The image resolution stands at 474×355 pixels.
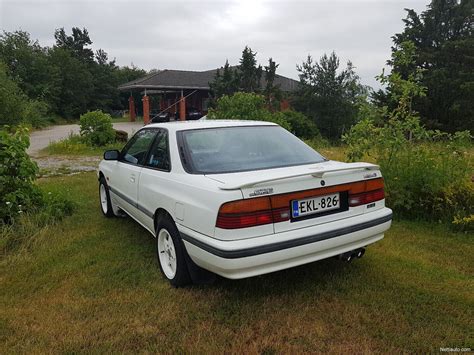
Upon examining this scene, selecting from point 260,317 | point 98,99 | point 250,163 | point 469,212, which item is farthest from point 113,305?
point 98,99

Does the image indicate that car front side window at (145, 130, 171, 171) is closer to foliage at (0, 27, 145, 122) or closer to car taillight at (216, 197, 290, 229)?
car taillight at (216, 197, 290, 229)

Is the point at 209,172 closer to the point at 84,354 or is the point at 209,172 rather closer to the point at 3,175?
the point at 84,354

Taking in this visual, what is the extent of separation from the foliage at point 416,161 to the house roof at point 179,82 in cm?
2625

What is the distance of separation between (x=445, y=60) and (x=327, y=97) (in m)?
9.13

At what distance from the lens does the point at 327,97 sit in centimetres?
2533

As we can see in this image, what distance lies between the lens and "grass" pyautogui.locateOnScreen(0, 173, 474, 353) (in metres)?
2.51

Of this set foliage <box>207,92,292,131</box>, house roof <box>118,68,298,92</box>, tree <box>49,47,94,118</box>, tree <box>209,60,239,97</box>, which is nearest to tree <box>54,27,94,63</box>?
tree <box>49,47,94,118</box>

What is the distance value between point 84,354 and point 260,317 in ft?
4.00

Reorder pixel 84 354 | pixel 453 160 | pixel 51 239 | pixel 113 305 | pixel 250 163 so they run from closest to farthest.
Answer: pixel 84 354
pixel 113 305
pixel 250 163
pixel 51 239
pixel 453 160

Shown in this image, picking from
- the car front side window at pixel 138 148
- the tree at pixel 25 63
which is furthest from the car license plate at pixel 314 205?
the tree at pixel 25 63

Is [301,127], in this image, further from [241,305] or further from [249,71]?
[241,305]

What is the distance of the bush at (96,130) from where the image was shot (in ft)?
51.0

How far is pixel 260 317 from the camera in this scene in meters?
2.78

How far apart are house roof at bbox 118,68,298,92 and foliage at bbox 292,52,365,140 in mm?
4207
